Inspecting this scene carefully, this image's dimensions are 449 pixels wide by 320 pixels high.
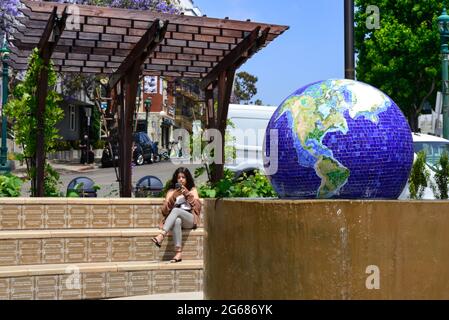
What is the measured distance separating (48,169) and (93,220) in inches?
98.7

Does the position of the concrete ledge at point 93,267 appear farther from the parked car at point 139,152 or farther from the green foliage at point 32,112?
the parked car at point 139,152

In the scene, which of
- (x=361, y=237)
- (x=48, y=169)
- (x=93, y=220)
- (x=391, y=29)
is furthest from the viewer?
(x=391, y=29)

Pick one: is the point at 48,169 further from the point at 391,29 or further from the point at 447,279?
the point at 391,29

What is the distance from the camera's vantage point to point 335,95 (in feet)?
16.6

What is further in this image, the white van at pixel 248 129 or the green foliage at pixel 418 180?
the white van at pixel 248 129

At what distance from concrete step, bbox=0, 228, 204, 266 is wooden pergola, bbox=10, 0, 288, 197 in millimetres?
2362

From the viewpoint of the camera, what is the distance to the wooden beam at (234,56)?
12.3 m

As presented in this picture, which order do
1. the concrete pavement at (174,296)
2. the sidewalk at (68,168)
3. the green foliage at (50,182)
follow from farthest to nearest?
1. the sidewalk at (68,168)
2. the green foliage at (50,182)
3. the concrete pavement at (174,296)

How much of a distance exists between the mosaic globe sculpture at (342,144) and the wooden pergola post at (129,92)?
6.74 metres

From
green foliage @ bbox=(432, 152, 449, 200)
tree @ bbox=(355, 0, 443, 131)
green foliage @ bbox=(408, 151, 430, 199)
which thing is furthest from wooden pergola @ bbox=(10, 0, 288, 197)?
tree @ bbox=(355, 0, 443, 131)

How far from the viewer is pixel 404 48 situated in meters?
39.3

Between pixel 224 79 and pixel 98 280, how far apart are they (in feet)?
18.3

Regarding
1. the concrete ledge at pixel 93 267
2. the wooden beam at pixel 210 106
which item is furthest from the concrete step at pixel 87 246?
the wooden beam at pixel 210 106

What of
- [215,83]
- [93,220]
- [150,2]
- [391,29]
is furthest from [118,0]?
[93,220]
